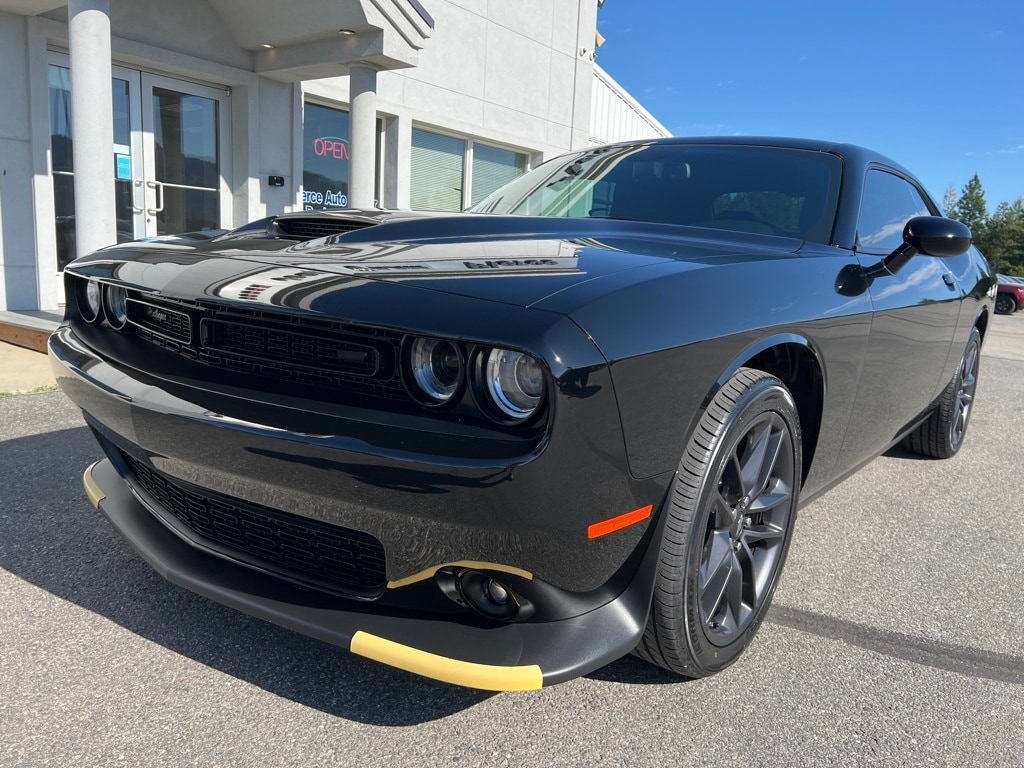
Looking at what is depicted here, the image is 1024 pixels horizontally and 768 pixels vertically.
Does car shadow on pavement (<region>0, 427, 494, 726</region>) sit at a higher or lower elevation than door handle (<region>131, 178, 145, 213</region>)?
lower

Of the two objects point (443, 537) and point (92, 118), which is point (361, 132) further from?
point (443, 537)

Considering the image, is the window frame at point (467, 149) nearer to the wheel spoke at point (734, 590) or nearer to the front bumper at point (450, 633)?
the wheel spoke at point (734, 590)

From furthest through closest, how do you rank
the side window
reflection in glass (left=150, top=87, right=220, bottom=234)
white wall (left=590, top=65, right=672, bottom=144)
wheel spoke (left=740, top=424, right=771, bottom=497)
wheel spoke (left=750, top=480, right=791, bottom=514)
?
white wall (left=590, top=65, right=672, bottom=144)
reflection in glass (left=150, top=87, right=220, bottom=234)
the side window
wheel spoke (left=750, top=480, right=791, bottom=514)
wheel spoke (left=740, top=424, right=771, bottom=497)

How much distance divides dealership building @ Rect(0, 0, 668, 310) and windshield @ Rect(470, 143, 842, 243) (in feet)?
14.2

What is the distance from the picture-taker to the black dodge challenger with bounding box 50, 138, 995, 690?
1.41 meters

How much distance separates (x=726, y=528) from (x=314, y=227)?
4.73 ft

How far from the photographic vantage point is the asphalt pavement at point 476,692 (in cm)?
164

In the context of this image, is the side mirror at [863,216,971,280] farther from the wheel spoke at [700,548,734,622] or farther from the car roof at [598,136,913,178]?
the wheel spoke at [700,548,734,622]

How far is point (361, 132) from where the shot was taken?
7.81m

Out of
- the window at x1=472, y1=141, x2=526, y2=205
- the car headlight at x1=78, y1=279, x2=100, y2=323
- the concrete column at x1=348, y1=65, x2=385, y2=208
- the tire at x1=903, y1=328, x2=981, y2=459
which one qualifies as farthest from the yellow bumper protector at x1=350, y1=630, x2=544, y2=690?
the window at x1=472, y1=141, x2=526, y2=205

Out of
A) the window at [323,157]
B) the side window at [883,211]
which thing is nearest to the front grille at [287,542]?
the side window at [883,211]

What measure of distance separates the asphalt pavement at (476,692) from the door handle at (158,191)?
19.4ft

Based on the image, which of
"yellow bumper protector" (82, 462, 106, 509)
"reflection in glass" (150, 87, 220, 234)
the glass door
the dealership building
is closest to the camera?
"yellow bumper protector" (82, 462, 106, 509)

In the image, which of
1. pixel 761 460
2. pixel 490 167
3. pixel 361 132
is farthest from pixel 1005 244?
pixel 761 460
